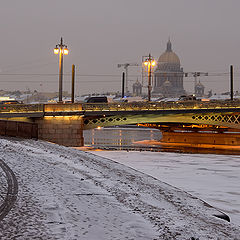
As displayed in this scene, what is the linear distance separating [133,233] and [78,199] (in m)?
2.43

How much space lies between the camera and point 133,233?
20.4ft

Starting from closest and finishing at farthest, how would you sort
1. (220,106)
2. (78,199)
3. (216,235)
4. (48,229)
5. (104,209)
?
1. (48,229)
2. (216,235)
3. (104,209)
4. (78,199)
5. (220,106)

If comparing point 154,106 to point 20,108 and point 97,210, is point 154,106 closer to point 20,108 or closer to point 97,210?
point 20,108

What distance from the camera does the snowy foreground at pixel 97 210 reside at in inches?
241

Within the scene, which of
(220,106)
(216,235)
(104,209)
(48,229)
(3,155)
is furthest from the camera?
(220,106)

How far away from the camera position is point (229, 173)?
56.2ft

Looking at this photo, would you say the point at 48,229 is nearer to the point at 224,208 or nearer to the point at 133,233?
the point at 133,233

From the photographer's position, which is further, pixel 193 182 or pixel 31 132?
pixel 31 132

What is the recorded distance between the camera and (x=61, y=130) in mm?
33312

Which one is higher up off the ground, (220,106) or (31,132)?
(220,106)

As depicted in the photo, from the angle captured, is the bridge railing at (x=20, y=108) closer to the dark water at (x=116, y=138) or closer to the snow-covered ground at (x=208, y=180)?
the snow-covered ground at (x=208, y=180)

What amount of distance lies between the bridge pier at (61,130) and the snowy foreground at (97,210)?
20.5 meters

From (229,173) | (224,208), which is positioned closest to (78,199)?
(224,208)

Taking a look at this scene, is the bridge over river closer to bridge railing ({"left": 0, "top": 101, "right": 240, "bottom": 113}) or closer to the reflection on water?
bridge railing ({"left": 0, "top": 101, "right": 240, "bottom": 113})
